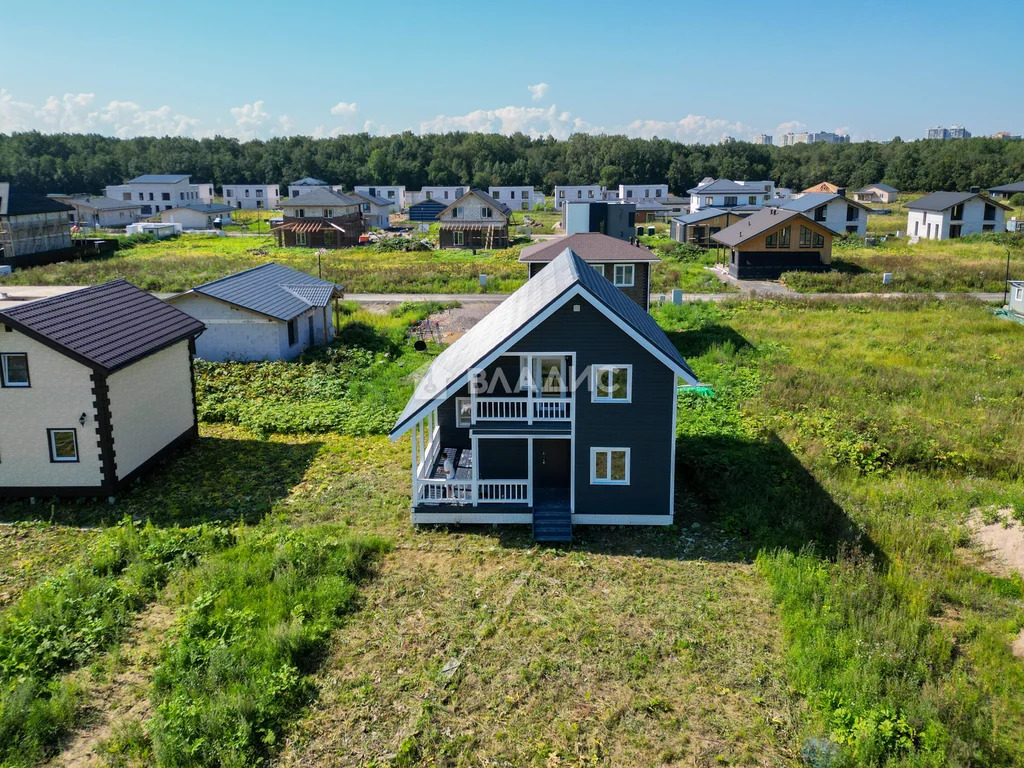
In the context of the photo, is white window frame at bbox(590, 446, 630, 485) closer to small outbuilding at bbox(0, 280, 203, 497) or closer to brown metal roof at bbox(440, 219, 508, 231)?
small outbuilding at bbox(0, 280, 203, 497)

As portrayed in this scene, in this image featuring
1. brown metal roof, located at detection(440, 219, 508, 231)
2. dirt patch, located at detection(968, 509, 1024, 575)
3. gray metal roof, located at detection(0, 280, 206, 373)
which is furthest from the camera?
brown metal roof, located at detection(440, 219, 508, 231)

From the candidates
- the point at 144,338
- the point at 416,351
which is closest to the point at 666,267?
the point at 416,351

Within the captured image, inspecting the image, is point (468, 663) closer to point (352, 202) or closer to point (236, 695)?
point (236, 695)

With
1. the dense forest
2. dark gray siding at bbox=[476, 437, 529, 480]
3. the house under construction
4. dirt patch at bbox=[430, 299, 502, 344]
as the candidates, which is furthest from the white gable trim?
the dense forest

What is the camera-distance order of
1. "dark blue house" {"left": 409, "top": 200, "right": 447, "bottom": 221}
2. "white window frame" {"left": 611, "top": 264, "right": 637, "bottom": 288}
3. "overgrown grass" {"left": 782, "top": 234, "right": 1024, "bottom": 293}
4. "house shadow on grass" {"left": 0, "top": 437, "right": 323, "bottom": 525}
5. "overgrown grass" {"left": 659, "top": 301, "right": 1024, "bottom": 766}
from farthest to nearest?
1. "dark blue house" {"left": 409, "top": 200, "right": 447, "bottom": 221}
2. "overgrown grass" {"left": 782, "top": 234, "right": 1024, "bottom": 293}
3. "white window frame" {"left": 611, "top": 264, "right": 637, "bottom": 288}
4. "house shadow on grass" {"left": 0, "top": 437, "right": 323, "bottom": 525}
5. "overgrown grass" {"left": 659, "top": 301, "right": 1024, "bottom": 766}

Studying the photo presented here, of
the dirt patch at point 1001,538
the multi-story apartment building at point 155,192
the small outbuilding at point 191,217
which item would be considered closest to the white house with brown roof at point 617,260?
A: the dirt patch at point 1001,538

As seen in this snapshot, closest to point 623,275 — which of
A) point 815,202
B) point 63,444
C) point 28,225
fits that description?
point 63,444
